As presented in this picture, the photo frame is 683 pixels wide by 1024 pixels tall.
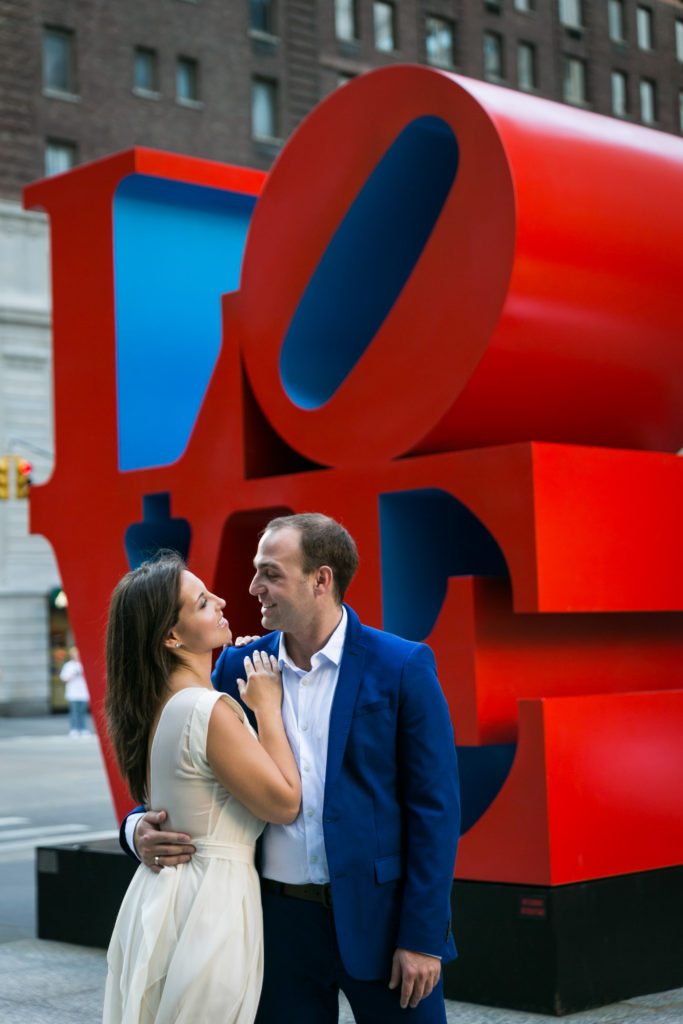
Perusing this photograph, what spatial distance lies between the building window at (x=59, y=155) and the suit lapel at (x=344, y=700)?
32.9 m

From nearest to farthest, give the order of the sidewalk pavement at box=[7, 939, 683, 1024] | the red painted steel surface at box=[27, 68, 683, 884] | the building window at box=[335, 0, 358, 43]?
the sidewalk pavement at box=[7, 939, 683, 1024] → the red painted steel surface at box=[27, 68, 683, 884] → the building window at box=[335, 0, 358, 43]

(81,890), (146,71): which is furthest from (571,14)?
(81,890)

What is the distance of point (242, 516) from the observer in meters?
8.34

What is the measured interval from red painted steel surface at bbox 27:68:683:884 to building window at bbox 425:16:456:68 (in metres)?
35.6

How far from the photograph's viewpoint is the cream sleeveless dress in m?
3.58

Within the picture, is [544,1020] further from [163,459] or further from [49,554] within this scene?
[49,554]

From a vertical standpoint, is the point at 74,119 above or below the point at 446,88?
above

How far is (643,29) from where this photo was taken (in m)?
46.8

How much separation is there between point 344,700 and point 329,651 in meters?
Answer: 0.13

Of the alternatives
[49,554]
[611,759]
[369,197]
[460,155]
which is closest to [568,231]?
[460,155]

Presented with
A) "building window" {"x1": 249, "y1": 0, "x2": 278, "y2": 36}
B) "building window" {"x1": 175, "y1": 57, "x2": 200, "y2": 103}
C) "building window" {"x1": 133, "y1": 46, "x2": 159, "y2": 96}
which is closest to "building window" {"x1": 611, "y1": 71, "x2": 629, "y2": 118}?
"building window" {"x1": 249, "y1": 0, "x2": 278, "y2": 36}

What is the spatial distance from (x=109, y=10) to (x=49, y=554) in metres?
12.1

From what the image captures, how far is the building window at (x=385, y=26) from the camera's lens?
1618 inches

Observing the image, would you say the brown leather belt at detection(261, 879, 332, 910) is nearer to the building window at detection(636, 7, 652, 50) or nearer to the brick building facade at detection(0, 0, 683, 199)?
the brick building facade at detection(0, 0, 683, 199)
